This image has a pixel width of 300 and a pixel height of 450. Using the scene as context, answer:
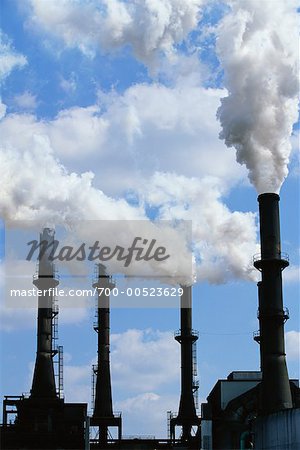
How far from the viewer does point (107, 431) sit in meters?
51.8

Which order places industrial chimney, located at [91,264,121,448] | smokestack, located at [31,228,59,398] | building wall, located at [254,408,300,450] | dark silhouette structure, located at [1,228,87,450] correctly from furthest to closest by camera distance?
industrial chimney, located at [91,264,121,448] < smokestack, located at [31,228,59,398] < dark silhouette structure, located at [1,228,87,450] < building wall, located at [254,408,300,450]

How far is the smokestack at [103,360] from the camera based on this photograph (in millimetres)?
52125

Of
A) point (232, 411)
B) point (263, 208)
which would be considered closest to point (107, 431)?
point (232, 411)

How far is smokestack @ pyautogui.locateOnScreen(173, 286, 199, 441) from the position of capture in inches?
2055

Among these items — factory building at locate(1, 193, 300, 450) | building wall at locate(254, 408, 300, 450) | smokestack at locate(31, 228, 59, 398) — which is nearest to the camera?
building wall at locate(254, 408, 300, 450)

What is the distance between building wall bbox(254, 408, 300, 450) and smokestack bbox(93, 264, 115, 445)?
2069cm

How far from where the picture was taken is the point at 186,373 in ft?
173

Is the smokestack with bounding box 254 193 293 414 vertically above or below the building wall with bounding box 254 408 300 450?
above

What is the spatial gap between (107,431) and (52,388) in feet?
20.7

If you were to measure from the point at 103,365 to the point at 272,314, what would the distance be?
2203 cm

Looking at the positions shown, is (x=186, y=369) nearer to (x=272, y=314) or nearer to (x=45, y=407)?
(x=45, y=407)

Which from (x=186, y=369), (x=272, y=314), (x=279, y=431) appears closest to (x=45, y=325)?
(x=186, y=369)

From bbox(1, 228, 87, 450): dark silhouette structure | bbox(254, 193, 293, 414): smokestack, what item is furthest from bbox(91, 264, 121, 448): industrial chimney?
bbox(254, 193, 293, 414): smokestack

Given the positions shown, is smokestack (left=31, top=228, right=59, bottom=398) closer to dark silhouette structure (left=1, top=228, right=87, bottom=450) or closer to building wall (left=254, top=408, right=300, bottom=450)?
dark silhouette structure (left=1, top=228, right=87, bottom=450)
